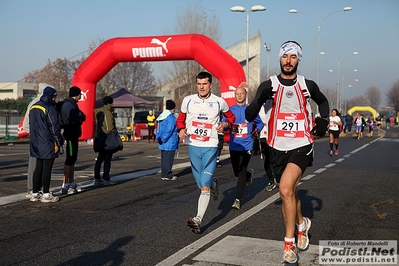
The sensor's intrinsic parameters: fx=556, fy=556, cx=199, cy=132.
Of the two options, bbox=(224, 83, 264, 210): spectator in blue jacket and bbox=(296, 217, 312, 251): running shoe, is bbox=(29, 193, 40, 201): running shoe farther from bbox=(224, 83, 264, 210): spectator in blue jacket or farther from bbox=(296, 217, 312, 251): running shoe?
bbox=(296, 217, 312, 251): running shoe

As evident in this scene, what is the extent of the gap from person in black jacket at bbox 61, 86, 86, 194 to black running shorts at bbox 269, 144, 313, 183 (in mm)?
5071

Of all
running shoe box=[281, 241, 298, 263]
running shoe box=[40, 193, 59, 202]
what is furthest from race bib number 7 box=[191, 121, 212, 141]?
running shoe box=[40, 193, 59, 202]

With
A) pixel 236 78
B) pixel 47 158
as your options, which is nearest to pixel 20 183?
pixel 47 158

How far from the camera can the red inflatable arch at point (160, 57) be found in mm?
22047

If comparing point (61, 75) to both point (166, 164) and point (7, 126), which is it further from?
point (166, 164)

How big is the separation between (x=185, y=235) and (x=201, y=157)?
98cm

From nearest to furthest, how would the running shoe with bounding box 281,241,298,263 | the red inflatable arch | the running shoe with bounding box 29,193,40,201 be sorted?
1. the running shoe with bounding box 281,241,298,263
2. the running shoe with bounding box 29,193,40,201
3. the red inflatable arch

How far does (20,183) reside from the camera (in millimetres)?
11359

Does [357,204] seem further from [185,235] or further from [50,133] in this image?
[50,133]

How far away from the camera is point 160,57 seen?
2339 cm

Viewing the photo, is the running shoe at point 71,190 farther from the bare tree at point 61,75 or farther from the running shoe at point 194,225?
the bare tree at point 61,75

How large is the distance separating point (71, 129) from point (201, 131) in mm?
3791

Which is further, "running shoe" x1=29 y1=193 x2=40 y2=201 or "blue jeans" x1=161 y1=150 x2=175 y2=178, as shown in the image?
"blue jeans" x1=161 y1=150 x2=175 y2=178

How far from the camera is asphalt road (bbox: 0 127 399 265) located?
5535mm
